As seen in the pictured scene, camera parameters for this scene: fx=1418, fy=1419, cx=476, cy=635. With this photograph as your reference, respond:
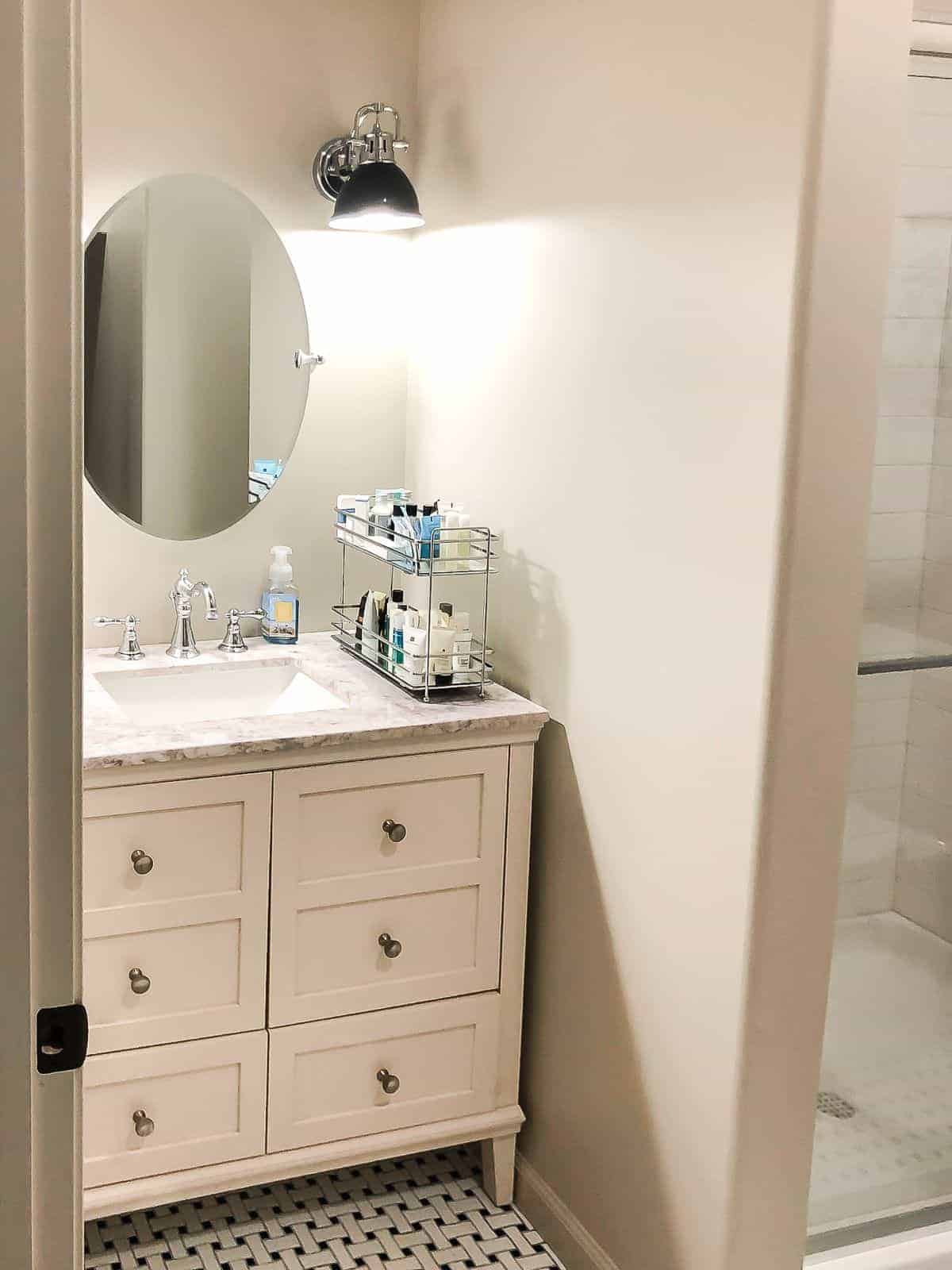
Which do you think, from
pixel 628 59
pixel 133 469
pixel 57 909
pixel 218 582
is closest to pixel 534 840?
pixel 218 582

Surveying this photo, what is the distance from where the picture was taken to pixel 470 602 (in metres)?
2.61

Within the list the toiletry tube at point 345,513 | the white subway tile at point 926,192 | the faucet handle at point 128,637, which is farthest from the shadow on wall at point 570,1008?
the white subway tile at point 926,192

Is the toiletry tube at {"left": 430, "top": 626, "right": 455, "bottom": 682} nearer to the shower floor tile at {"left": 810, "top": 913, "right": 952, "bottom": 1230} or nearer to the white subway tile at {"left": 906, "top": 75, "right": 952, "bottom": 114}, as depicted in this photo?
the shower floor tile at {"left": 810, "top": 913, "right": 952, "bottom": 1230}

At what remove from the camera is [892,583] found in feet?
6.91

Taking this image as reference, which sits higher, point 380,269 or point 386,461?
point 380,269

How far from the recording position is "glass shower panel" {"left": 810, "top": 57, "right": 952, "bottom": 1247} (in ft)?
6.59

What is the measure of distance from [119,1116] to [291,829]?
1.65 ft

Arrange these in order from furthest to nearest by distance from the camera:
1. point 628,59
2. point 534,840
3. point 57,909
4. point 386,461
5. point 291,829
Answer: point 386,461
point 534,840
point 291,829
point 628,59
point 57,909

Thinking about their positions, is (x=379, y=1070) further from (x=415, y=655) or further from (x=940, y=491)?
(x=940, y=491)

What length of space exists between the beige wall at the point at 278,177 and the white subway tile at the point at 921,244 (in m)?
1.10

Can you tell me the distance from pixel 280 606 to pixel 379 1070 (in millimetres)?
873

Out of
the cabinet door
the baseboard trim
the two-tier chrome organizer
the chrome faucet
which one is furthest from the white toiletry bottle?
the baseboard trim

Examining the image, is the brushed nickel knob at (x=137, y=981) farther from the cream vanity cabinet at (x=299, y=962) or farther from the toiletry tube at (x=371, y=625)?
the toiletry tube at (x=371, y=625)

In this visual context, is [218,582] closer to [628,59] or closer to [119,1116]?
[119,1116]
